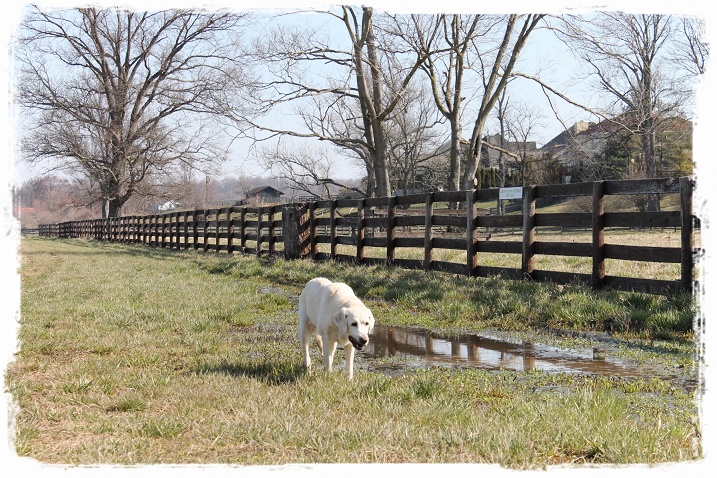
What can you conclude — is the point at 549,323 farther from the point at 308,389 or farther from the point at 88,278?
the point at 88,278

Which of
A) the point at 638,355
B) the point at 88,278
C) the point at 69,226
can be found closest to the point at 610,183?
the point at 638,355

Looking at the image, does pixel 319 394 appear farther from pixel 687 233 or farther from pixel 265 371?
pixel 687 233

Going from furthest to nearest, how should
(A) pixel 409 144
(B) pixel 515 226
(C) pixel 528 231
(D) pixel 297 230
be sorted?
(A) pixel 409 144 → (D) pixel 297 230 → (B) pixel 515 226 → (C) pixel 528 231

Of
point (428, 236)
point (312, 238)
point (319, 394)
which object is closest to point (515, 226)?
point (428, 236)

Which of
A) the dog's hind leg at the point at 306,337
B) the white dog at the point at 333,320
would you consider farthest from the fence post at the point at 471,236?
the dog's hind leg at the point at 306,337

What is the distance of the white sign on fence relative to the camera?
10.1 meters

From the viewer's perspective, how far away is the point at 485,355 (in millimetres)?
5996

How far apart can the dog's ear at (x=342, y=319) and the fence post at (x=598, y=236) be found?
5174 mm

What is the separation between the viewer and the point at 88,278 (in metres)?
13.4

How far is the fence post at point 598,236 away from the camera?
8690 mm

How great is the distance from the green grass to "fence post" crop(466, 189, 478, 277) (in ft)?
6.85

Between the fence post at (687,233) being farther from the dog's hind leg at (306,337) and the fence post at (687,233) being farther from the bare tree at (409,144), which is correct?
the bare tree at (409,144)

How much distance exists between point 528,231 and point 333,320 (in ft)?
19.3

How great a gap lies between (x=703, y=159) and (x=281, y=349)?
4.03 m
